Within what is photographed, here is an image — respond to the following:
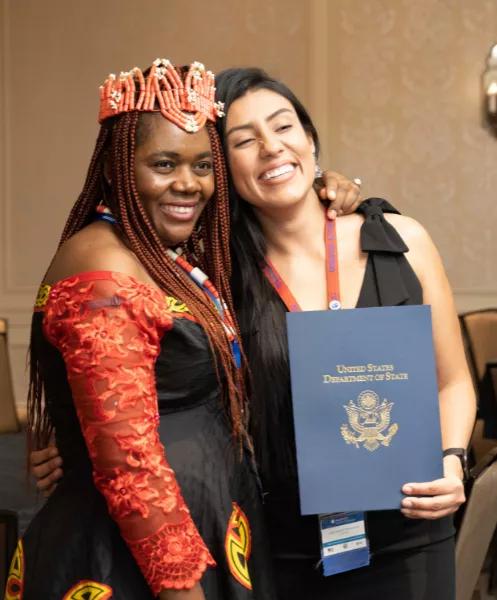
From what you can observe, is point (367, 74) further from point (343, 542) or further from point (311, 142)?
point (343, 542)

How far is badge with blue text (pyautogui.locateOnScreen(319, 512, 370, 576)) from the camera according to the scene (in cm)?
184

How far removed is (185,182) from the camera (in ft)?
5.31

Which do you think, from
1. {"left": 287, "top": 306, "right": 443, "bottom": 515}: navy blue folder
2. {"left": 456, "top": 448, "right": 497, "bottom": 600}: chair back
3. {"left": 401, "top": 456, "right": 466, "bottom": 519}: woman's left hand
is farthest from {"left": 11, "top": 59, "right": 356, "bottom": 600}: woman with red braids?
{"left": 456, "top": 448, "right": 497, "bottom": 600}: chair back

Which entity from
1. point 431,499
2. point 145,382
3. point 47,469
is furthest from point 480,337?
point 145,382

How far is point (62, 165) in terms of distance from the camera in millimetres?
6422

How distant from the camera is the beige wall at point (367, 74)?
6.04 m

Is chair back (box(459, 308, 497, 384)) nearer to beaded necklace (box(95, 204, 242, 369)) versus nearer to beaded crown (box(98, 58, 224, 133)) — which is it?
beaded necklace (box(95, 204, 242, 369))

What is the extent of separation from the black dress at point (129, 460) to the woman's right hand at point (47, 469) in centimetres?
16

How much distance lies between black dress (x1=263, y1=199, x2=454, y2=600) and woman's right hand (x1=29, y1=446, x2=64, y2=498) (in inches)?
16.3

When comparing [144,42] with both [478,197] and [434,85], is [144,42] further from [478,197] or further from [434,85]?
[478,197]

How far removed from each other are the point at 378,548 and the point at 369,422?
331 mm

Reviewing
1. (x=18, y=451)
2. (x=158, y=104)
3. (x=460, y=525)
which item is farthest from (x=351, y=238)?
(x=18, y=451)

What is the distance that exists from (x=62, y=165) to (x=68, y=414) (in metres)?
5.07

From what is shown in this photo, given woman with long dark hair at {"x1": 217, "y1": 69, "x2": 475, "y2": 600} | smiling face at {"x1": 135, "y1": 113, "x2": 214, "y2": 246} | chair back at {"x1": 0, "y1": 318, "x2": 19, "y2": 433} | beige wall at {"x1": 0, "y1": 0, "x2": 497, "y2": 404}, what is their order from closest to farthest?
1. smiling face at {"x1": 135, "y1": 113, "x2": 214, "y2": 246}
2. woman with long dark hair at {"x1": 217, "y1": 69, "x2": 475, "y2": 600}
3. chair back at {"x1": 0, "y1": 318, "x2": 19, "y2": 433}
4. beige wall at {"x1": 0, "y1": 0, "x2": 497, "y2": 404}
